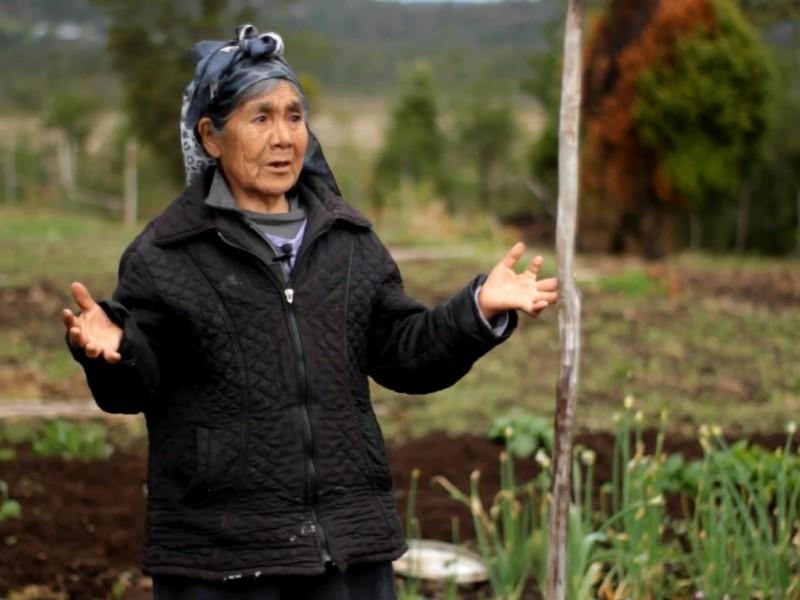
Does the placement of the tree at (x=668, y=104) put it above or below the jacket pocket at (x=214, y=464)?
above

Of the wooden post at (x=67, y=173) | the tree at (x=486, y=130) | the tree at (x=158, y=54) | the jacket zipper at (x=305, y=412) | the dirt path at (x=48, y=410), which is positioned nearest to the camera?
the jacket zipper at (x=305, y=412)

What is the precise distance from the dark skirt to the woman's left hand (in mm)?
534

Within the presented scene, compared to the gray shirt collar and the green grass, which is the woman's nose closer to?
the gray shirt collar

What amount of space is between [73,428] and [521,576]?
296 centimetres

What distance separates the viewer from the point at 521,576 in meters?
4.14

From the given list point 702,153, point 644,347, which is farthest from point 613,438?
point 702,153

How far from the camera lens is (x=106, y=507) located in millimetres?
5230

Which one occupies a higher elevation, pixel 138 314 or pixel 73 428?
pixel 138 314

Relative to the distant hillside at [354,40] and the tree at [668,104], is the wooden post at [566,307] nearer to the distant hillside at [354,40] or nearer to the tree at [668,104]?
the tree at [668,104]

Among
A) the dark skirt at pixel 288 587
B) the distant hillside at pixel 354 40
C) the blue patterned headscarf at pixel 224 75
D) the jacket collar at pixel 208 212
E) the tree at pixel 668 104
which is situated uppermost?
the distant hillside at pixel 354 40

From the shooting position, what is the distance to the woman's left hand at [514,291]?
270 centimetres

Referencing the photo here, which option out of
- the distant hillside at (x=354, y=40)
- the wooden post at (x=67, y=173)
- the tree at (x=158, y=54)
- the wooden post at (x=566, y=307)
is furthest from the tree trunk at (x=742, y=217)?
the distant hillside at (x=354, y=40)

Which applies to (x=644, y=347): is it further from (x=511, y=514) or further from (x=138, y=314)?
(x=138, y=314)

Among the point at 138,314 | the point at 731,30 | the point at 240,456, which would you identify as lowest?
the point at 240,456
